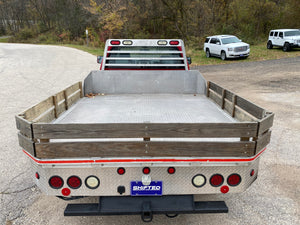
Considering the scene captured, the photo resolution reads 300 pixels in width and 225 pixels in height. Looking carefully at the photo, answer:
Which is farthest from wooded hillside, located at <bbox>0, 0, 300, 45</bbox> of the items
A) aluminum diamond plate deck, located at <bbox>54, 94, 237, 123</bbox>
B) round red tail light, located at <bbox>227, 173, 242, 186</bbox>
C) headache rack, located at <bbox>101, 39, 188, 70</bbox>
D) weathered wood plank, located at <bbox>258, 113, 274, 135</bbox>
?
round red tail light, located at <bbox>227, 173, 242, 186</bbox>

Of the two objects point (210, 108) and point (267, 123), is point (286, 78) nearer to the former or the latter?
point (210, 108)

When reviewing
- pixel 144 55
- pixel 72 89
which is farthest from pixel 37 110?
pixel 144 55

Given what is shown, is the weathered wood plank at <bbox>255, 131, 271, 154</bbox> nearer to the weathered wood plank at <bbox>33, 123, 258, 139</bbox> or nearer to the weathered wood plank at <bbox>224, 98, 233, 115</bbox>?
the weathered wood plank at <bbox>33, 123, 258, 139</bbox>

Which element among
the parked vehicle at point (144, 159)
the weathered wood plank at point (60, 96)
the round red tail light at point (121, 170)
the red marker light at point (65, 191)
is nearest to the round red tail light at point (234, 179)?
the parked vehicle at point (144, 159)

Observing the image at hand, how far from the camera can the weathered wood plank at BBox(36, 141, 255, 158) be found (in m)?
2.58

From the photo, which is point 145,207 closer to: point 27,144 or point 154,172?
point 154,172

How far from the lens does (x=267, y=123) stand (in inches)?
106

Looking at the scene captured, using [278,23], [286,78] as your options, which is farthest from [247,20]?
[286,78]

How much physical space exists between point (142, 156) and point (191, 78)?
3.52 meters

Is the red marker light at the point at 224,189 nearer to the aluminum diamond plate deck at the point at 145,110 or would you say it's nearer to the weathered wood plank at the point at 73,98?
the aluminum diamond plate deck at the point at 145,110

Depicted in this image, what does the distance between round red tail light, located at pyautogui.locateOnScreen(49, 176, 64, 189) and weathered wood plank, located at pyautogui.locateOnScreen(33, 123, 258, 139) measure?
497mm

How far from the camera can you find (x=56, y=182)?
279 centimetres

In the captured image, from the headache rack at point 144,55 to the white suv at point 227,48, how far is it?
45.1 feet

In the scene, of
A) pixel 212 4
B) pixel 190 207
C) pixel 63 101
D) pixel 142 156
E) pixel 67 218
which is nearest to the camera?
pixel 142 156
